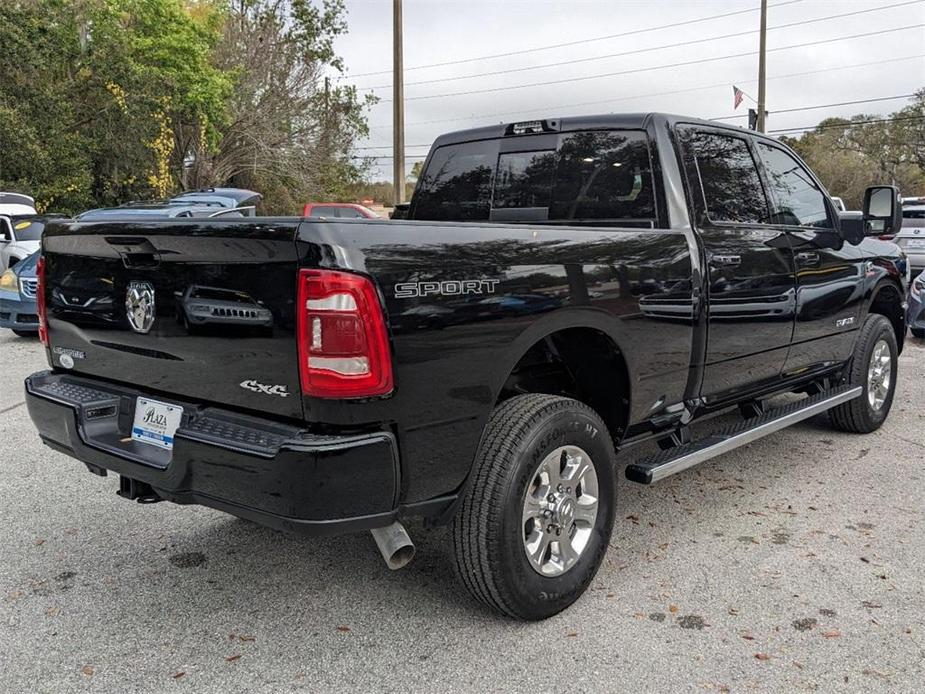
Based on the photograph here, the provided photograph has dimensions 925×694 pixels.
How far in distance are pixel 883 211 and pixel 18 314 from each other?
31.7 feet

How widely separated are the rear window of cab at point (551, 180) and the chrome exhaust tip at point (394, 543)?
6.42ft

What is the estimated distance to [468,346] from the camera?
8.86 feet

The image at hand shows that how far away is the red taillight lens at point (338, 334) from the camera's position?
2381 mm

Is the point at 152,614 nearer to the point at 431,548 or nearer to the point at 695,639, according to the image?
the point at 431,548

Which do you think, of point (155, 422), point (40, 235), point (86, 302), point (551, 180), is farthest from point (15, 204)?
point (155, 422)

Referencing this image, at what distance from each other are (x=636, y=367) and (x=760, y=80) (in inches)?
1063

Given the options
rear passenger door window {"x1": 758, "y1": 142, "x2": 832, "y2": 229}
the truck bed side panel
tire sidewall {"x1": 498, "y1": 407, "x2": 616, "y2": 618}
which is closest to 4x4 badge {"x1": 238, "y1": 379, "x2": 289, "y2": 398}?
the truck bed side panel

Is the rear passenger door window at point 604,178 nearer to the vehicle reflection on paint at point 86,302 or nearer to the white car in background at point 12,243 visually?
the vehicle reflection on paint at point 86,302

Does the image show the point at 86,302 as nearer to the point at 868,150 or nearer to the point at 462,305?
the point at 462,305

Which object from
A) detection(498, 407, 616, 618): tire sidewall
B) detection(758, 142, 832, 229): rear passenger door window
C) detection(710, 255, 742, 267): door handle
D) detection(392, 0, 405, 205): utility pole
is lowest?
detection(498, 407, 616, 618): tire sidewall

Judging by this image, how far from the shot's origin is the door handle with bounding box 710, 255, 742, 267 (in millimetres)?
3871

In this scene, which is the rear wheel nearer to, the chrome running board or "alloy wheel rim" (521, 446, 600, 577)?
the chrome running board

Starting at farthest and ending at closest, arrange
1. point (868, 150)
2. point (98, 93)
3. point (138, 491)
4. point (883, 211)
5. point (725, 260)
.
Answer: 1. point (868, 150)
2. point (98, 93)
3. point (883, 211)
4. point (725, 260)
5. point (138, 491)

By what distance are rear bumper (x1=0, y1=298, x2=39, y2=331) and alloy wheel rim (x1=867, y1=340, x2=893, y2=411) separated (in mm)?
9267
